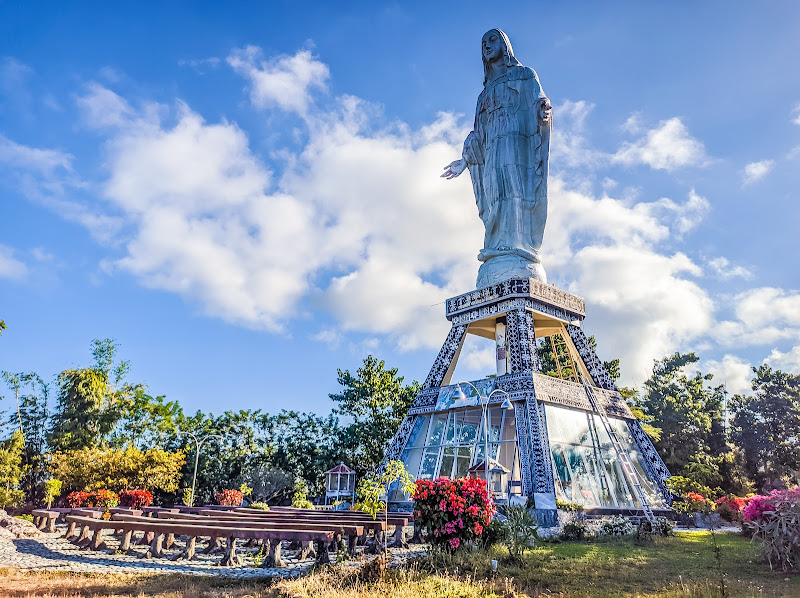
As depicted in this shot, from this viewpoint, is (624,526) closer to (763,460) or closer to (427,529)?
(427,529)

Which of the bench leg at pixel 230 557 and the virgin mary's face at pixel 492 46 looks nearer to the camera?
the bench leg at pixel 230 557

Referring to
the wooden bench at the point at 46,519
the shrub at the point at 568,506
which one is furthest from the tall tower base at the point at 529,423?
the wooden bench at the point at 46,519

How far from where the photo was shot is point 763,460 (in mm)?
39719

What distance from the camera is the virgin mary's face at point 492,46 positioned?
30.9 m

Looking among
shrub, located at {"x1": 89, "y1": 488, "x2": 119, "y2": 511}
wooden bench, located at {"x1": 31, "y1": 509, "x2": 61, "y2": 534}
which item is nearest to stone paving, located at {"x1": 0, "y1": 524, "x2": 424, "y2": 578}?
wooden bench, located at {"x1": 31, "y1": 509, "x2": 61, "y2": 534}

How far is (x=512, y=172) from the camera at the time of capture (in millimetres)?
28484

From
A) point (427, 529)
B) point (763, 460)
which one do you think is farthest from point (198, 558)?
point (763, 460)

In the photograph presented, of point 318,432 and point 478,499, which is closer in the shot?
point 478,499

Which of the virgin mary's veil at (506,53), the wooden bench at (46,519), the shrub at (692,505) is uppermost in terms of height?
the virgin mary's veil at (506,53)

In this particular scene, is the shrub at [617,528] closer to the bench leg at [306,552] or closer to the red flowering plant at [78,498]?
the bench leg at [306,552]

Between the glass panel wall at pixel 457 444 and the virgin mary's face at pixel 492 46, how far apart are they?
19.3m

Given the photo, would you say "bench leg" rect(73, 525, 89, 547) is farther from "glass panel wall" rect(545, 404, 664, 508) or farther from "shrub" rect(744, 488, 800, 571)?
"shrub" rect(744, 488, 800, 571)

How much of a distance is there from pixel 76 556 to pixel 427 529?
26.3 ft

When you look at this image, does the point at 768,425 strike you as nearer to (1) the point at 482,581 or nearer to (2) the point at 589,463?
(2) the point at 589,463
